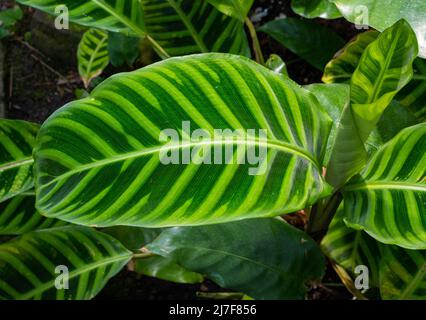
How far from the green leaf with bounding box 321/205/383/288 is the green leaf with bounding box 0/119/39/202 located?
61 cm

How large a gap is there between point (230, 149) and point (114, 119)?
16 centimetres

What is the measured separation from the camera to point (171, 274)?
115cm

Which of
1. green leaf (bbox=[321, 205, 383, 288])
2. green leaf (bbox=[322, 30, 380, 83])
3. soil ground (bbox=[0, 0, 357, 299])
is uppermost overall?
soil ground (bbox=[0, 0, 357, 299])

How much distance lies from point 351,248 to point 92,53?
0.91m

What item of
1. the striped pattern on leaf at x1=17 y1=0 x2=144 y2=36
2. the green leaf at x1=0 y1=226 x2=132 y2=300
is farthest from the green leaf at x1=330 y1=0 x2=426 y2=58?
the green leaf at x1=0 y1=226 x2=132 y2=300

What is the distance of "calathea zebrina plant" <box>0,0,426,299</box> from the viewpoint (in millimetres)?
665

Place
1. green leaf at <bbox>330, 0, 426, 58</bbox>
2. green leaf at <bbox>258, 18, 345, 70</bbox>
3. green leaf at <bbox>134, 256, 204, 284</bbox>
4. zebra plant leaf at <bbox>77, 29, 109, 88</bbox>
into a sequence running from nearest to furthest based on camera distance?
green leaf at <bbox>330, 0, 426, 58</bbox>, green leaf at <bbox>134, 256, 204, 284</bbox>, green leaf at <bbox>258, 18, 345, 70</bbox>, zebra plant leaf at <bbox>77, 29, 109, 88</bbox>

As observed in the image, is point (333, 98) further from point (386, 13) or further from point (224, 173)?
point (224, 173)

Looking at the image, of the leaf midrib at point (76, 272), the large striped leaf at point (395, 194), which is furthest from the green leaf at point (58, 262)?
the large striped leaf at point (395, 194)

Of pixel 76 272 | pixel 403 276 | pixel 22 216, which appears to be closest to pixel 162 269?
pixel 76 272

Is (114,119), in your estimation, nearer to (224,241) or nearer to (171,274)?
(224,241)

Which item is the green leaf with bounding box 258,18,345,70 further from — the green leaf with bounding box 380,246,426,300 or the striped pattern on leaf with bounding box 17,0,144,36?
the green leaf with bounding box 380,246,426,300

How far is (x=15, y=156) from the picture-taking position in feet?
3.46
